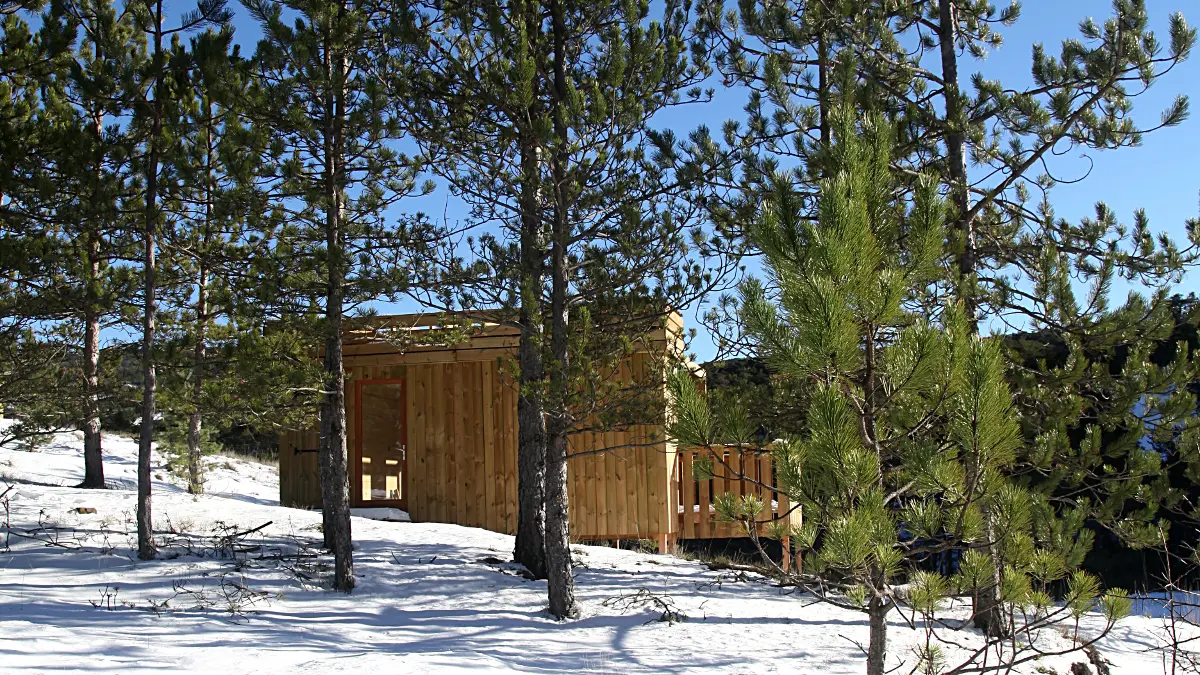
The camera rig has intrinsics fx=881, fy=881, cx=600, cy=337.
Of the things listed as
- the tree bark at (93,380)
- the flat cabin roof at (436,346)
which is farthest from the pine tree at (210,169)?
the flat cabin roof at (436,346)

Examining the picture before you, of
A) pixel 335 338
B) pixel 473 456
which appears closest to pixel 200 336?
pixel 335 338

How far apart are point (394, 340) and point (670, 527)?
14.2 ft

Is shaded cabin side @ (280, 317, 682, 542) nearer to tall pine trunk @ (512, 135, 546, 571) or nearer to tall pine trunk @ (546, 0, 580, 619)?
tall pine trunk @ (512, 135, 546, 571)

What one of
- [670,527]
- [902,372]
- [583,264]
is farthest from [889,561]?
[670,527]

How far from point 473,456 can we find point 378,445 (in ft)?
8.84

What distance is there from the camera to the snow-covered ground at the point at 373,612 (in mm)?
5039

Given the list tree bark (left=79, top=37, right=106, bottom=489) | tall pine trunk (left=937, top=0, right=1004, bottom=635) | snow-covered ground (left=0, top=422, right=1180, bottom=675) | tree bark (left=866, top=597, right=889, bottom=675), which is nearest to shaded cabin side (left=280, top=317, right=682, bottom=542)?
snow-covered ground (left=0, top=422, right=1180, bottom=675)

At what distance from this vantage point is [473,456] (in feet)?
36.2

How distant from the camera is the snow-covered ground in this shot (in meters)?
5.04

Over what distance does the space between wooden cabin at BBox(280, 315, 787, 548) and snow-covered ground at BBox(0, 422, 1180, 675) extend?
1.04 metres

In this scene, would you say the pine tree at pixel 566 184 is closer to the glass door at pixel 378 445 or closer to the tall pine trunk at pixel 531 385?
the tall pine trunk at pixel 531 385

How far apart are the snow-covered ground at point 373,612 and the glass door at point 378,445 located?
2273 millimetres

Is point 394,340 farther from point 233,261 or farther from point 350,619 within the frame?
point 350,619

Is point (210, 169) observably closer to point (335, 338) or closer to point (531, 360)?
point (335, 338)
